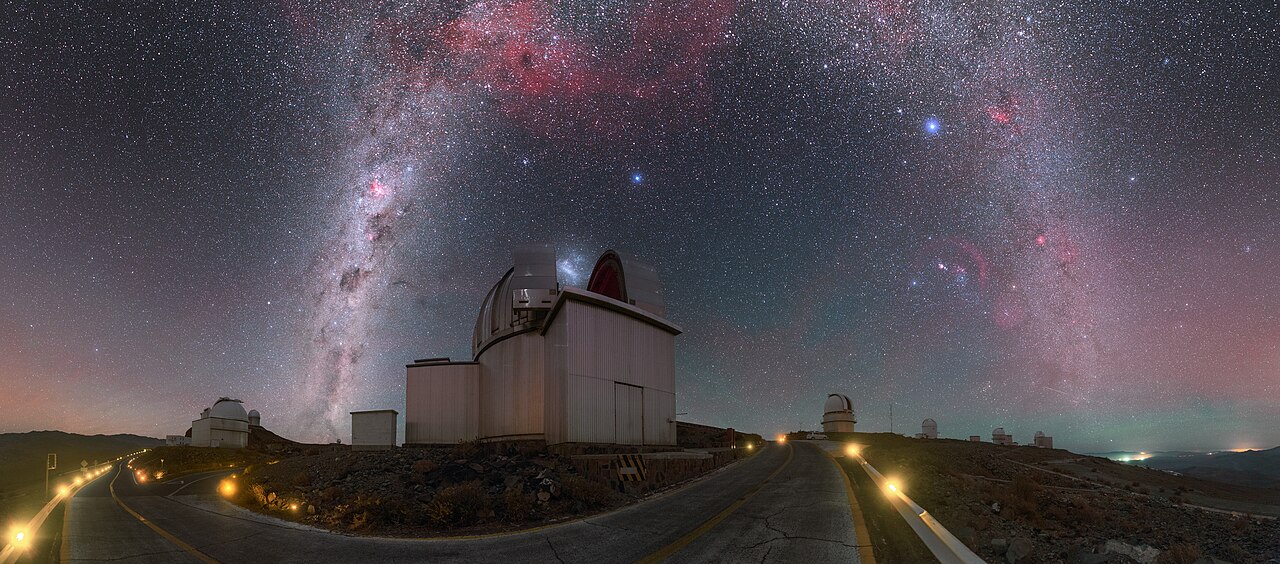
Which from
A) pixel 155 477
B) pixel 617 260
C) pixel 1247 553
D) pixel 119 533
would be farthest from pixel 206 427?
pixel 1247 553

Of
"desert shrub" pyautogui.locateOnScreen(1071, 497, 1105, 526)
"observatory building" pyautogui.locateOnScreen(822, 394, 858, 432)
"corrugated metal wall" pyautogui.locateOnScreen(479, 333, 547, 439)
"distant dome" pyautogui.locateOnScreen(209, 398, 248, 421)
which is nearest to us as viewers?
"desert shrub" pyautogui.locateOnScreen(1071, 497, 1105, 526)

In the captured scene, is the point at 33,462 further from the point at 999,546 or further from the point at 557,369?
the point at 999,546

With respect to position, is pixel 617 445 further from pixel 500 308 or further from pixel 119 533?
pixel 119 533

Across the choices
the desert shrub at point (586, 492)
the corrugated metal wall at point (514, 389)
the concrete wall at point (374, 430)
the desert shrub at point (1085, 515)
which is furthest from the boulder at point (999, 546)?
the concrete wall at point (374, 430)

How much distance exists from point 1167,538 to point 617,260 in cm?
2284

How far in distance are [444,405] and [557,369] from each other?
1048 cm

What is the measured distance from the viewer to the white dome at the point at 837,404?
6078cm

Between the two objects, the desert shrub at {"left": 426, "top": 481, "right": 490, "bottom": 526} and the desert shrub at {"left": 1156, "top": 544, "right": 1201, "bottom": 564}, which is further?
the desert shrub at {"left": 426, "top": 481, "right": 490, "bottom": 526}

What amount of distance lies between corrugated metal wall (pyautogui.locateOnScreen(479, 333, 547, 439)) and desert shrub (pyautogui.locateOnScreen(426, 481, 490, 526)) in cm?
1447

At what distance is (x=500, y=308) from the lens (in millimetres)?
31000

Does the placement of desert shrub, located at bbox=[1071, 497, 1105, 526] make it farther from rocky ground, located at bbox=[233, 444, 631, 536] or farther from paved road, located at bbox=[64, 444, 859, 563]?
rocky ground, located at bbox=[233, 444, 631, 536]

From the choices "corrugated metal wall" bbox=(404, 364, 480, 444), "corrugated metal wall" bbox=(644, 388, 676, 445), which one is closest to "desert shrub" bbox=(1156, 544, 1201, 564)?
"corrugated metal wall" bbox=(644, 388, 676, 445)

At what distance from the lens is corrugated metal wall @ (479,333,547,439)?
91.7 ft

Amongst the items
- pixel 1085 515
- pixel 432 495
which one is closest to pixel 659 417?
pixel 432 495
